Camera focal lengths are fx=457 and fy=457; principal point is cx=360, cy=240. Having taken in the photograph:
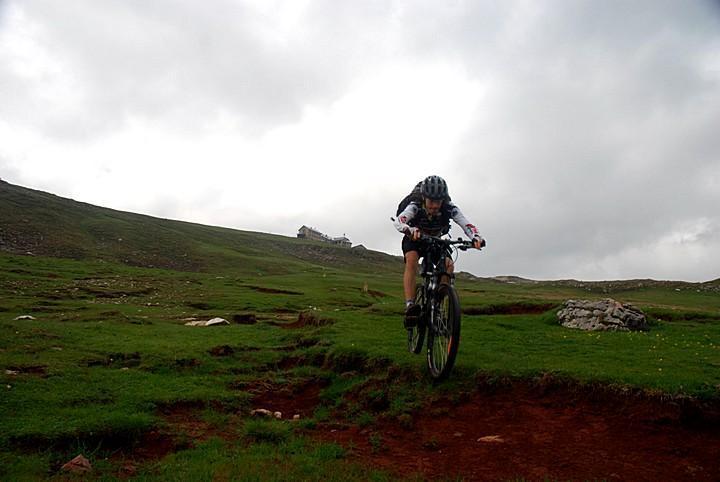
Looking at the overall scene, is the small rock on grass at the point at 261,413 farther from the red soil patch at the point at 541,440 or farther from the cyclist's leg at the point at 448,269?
the cyclist's leg at the point at 448,269

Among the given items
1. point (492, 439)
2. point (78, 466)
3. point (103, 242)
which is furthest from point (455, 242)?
point (103, 242)

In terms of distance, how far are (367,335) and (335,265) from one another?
100222mm

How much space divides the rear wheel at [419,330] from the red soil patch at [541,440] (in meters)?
1.54

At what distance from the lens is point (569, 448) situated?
5434 mm

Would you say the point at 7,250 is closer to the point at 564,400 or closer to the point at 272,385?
the point at 272,385

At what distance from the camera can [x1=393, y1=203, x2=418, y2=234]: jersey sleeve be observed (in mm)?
7532

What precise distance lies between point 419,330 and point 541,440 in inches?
122

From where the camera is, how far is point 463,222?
27.0ft

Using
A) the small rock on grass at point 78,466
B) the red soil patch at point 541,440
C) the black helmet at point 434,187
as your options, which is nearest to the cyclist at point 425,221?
the black helmet at point 434,187

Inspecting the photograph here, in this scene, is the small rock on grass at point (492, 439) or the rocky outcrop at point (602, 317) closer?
the small rock on grass at point (492, 439)

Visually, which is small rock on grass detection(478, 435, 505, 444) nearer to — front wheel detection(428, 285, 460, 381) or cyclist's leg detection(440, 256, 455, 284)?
front wheel detection(428, 285, 460, 381)

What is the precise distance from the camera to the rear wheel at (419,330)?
8200 mm

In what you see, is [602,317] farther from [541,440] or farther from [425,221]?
[541,440]

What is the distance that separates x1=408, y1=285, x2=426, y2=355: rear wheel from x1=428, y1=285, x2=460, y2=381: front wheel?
416 mm
